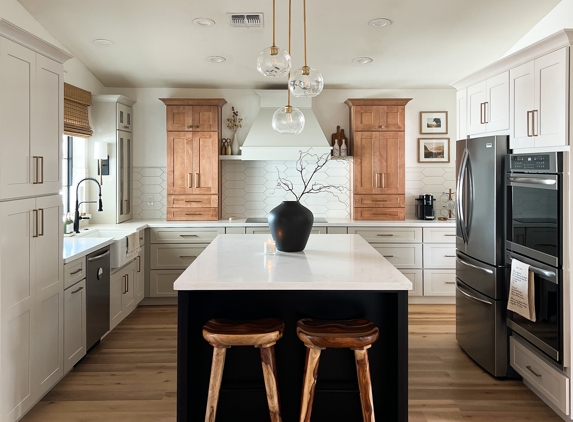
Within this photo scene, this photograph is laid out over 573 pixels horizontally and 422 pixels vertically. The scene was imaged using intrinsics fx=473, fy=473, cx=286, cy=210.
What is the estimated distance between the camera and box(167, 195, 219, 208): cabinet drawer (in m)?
5.43

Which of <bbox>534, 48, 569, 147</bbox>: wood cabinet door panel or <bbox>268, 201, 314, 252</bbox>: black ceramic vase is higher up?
<bbox>534, 48, 569, 147</bbox>: wood cabinet door panel

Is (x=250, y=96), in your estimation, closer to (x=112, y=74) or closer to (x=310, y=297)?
(x=112, y=74)

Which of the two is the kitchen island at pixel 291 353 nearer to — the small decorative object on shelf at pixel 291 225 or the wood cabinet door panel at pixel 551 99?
the small decorative object on shelf at pixel 291 225

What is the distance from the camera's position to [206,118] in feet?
17.6

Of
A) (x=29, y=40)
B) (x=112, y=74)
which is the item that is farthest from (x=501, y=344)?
(x=112, y=74)

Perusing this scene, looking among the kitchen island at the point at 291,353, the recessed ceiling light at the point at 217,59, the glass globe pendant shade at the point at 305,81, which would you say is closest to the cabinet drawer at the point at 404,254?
the recessed ceiling light at the point at 217,59

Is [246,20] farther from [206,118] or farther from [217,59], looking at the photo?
[206,118]

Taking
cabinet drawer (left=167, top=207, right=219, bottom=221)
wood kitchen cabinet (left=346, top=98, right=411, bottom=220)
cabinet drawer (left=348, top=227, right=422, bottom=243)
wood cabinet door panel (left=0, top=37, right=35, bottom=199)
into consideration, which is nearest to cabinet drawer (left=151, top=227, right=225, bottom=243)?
cabinet drawer (left=167, top=207, right=219, bottom=221)

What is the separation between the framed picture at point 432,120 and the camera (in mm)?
5777

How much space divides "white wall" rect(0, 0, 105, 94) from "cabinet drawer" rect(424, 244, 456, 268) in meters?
4.10

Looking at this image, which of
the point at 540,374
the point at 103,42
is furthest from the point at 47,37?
the point at 540,374

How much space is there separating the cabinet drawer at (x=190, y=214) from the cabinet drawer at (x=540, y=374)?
336 cm

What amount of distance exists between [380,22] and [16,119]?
2.97 meters

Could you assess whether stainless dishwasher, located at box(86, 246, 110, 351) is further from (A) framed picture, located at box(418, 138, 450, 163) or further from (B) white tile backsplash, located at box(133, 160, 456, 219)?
(A) framed picture, located at box(418, 138, 450, 163)
